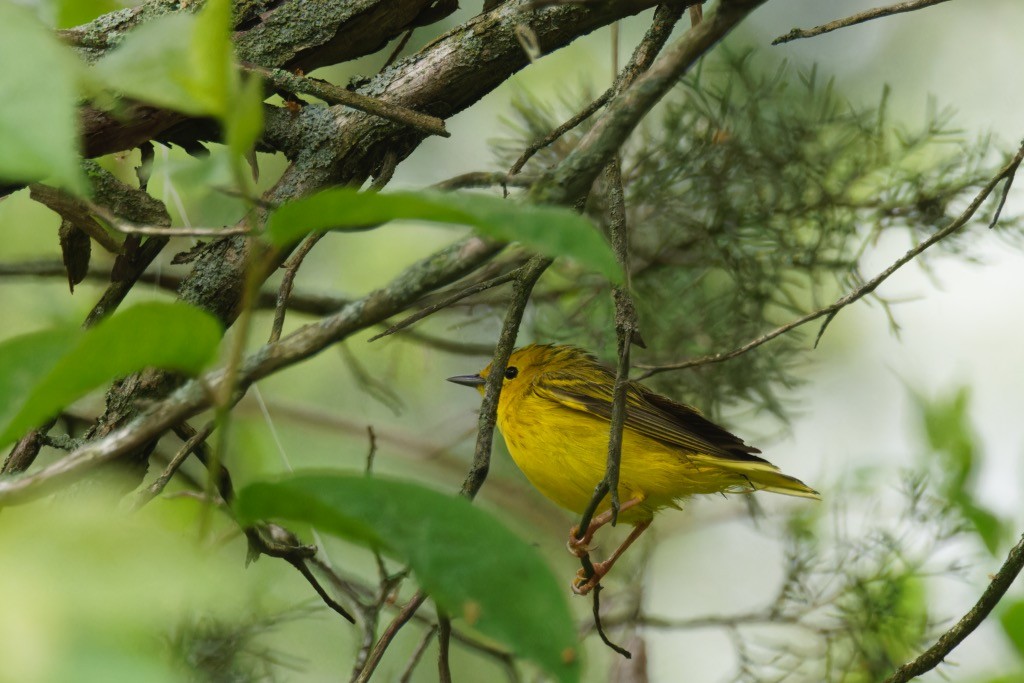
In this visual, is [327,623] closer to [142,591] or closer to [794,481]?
[794,481]

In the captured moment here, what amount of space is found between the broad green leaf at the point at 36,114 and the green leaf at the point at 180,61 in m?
0.07

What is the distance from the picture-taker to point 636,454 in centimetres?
261

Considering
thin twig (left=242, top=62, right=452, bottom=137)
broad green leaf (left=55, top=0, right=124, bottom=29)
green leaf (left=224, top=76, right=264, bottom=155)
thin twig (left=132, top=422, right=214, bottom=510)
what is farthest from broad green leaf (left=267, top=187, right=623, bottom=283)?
broad green leaf (left=55, top=0, right=124, bottom=29)

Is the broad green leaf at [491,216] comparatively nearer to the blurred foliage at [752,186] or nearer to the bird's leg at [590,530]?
the bird's leg at [590,530]

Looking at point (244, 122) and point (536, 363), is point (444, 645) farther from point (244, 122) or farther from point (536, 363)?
Result: point (536, 363)

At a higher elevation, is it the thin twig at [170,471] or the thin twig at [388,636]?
the thin twig at [170,471]

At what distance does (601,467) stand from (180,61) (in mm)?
2071

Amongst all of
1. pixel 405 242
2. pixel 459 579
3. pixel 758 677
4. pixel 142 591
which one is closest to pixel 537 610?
pixel 459 579

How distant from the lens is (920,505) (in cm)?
256

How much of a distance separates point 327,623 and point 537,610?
2.58 m

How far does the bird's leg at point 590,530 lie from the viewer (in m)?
1.71

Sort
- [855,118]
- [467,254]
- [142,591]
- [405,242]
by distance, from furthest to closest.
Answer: [405,242], [855,118], [467,254], [142,591]

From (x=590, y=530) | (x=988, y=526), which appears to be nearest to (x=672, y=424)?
(x=590, y=530)

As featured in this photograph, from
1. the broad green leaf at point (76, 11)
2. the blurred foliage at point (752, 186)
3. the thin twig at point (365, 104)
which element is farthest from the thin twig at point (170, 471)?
the blurred foliage at point (752, 186)
